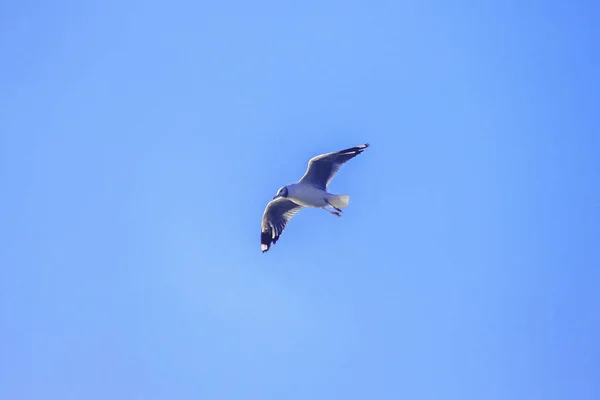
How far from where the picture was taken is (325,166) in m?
13.2

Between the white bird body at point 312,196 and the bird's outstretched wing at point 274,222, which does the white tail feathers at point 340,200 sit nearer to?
the white bird body at point 312,196

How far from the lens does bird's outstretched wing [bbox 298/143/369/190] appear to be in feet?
42.5

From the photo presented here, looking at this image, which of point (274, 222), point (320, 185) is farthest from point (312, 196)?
point (274, 222)

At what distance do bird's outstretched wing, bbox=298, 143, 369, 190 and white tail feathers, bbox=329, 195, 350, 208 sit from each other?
1.00ft

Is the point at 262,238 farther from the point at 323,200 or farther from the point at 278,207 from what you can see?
the point at 323,200

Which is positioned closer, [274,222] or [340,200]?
[340,200]

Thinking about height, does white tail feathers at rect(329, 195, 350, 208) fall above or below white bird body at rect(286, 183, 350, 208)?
below

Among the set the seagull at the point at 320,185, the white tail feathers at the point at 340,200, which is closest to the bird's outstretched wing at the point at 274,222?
the seagull at the point at 320,185

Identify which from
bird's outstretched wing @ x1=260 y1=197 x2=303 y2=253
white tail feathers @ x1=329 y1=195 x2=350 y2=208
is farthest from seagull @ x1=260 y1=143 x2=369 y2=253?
bird's outstretched wing @ x1=260 y1=197 x2=303 y2=253

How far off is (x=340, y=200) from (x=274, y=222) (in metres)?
1.52

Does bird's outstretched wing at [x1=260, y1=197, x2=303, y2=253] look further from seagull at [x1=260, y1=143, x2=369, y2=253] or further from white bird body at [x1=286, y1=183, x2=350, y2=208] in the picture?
white bird body at [x1=286, y1=183, x2=350, y2=208]

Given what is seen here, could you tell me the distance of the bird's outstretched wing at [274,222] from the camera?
14195 millimetres

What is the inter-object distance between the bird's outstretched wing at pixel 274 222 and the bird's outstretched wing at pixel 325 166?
35.9 inches

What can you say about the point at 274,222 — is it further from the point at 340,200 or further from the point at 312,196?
the point at 340,200
